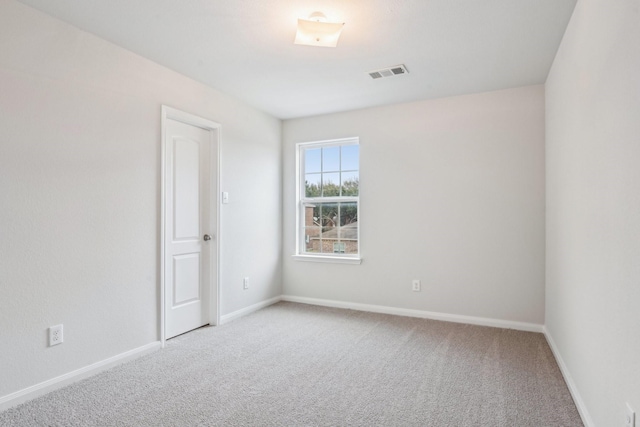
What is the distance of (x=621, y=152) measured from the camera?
152 cm

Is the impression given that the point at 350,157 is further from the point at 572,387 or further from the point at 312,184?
the point at 572,387

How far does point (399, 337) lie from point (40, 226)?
9.63 ft

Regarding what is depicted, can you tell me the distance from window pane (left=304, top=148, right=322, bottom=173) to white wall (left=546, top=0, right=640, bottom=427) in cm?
268

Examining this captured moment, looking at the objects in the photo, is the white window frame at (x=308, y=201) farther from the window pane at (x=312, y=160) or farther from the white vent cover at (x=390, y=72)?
the white vent cover at (x=390, y=72)

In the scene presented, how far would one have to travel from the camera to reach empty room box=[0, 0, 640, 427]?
2.04m

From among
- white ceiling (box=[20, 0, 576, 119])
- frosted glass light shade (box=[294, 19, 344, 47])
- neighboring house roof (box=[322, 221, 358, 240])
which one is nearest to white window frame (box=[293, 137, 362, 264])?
neighboring house roof (box=[322, 221, 358, 240])

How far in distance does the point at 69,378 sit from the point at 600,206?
3.33m

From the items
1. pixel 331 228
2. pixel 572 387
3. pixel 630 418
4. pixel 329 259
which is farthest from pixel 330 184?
pixel 630 418

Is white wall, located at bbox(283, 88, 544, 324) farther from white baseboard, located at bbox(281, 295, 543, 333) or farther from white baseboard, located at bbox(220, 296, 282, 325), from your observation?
white baseboard, located at bbox(220, 296, 282, 325)

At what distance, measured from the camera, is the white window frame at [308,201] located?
14.7 feet

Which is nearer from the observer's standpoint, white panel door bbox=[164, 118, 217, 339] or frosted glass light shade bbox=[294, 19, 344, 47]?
frosted glass light shade bbox=[294, 19, 344, 47]

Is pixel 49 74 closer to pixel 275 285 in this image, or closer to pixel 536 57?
pixel 275 285

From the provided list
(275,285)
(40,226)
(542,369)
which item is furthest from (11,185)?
(542,369)

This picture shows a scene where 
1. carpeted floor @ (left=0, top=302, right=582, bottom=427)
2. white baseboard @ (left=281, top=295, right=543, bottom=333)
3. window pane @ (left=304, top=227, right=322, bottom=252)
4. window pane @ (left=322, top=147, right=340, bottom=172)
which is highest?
window pane @ (left=322, top=147, right=340, bottom=172)
